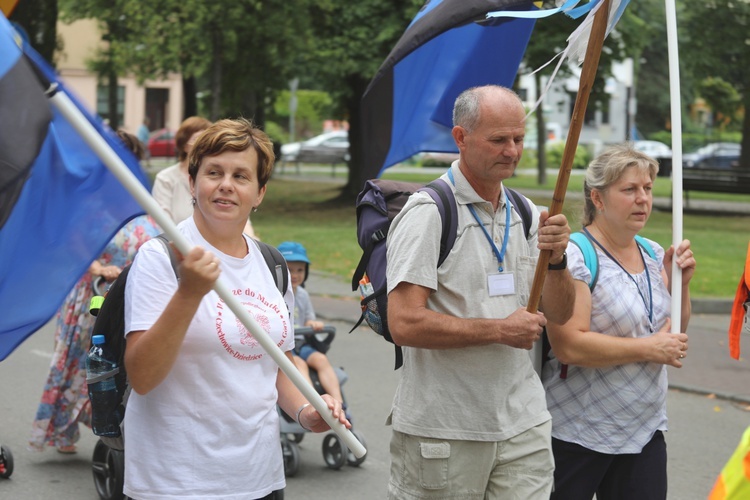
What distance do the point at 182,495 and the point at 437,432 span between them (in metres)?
0.91

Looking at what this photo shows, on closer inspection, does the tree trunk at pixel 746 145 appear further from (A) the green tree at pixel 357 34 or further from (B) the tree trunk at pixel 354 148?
(A) the green tree at pixel 357 34

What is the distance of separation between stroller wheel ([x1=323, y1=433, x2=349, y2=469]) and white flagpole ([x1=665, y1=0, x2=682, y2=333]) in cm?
337

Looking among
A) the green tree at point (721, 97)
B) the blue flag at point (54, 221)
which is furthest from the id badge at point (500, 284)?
the green tree at point (721, 97)

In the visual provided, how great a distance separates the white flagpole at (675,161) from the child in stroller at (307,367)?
9.63 ft

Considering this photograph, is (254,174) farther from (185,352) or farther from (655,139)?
(655,139)

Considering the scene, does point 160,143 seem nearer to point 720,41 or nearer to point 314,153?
point 314,153

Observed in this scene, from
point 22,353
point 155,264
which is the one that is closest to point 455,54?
point 155,264

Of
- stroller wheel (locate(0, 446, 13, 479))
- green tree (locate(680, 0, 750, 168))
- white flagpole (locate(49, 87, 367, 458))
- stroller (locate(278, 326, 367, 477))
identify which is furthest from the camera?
green tree (locate(680, 0, 750, 168))

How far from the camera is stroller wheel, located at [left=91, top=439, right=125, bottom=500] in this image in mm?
6312

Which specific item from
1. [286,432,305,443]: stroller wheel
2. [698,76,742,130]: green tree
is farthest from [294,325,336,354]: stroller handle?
[698,76,742,130]: green tree

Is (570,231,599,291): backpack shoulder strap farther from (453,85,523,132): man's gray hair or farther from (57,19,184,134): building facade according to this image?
(57,19,184,134): building facade

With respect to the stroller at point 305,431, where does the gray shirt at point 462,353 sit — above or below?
above

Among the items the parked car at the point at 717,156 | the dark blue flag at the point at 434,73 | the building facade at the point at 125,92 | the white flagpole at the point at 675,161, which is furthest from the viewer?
the building facade at the point at 125,92

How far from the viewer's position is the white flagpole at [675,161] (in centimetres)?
420
